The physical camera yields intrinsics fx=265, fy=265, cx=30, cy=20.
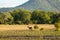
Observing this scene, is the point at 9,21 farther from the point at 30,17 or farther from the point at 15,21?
the point at 30,17

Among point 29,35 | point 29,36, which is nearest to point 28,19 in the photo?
point 29,35

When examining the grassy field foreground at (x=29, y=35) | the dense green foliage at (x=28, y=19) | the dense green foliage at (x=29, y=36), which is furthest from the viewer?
the dense green foliage at (x=28, y=19)

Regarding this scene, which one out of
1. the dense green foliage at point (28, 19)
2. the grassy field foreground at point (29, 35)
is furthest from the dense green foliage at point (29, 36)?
the dense green foliage at point (28, 19)

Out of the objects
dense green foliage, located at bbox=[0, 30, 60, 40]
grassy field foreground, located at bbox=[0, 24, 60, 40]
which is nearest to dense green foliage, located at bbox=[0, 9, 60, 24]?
grassy field foreground, located at bbox=[0, 24, 60, 40]

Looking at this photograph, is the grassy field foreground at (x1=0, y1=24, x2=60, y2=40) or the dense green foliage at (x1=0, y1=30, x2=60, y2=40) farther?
the grassy field foreground at (x1=0, y1=24, x2=60, y2=40)

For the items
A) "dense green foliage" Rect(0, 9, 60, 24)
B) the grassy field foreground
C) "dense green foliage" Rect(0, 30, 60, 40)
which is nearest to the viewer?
"dense green foliage" Rect(0, 30, 60, 40)

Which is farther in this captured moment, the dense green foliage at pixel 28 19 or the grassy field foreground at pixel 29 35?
the dense green foliage at pixel 28 19

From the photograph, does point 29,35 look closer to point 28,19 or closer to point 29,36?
point 29,36

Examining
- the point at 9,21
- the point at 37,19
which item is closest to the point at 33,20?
the point at 37,19

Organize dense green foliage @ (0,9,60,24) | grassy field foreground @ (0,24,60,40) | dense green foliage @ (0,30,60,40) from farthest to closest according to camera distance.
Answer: dense green foliage @ (0,9,60,24) → grassy field foreground @ (0,24,60,40) → dense green foliage @ (0,30,60,40)

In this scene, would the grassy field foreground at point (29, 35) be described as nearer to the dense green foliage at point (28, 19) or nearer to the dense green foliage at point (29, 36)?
the dense green foliage at point (29, 36)

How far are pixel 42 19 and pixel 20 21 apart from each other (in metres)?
8.13

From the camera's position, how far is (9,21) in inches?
3706

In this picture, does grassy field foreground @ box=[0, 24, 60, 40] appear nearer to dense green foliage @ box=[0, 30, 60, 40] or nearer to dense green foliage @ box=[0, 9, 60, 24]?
dense green foliage @ box=[0, 30, 60, 40]
